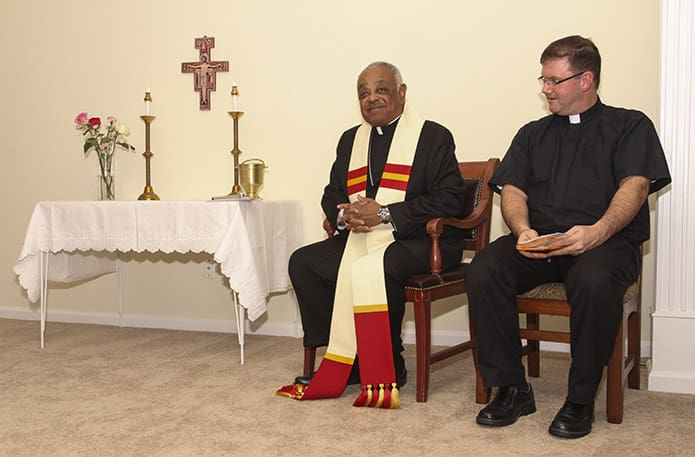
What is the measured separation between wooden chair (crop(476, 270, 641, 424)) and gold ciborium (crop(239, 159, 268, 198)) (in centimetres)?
184

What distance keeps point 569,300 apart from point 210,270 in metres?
2.72

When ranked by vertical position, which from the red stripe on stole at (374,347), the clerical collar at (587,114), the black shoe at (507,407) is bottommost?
the black shoe at (507,407)

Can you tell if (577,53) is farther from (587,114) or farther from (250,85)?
(250,85)

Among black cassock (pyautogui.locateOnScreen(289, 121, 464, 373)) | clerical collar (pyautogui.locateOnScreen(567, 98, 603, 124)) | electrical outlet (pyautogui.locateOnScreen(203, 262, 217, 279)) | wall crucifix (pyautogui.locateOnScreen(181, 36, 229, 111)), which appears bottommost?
electrical outlet (pyautogui.locateOnScreen(203, 262, 217, 279))

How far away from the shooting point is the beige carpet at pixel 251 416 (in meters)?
2.60

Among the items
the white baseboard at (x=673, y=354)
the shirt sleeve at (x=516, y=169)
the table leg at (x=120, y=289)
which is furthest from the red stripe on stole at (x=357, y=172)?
the table leg at (x=120, y=289)

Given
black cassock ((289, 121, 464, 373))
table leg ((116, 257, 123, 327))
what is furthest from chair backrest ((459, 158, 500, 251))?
table leg ((116, 257, 123, 327))

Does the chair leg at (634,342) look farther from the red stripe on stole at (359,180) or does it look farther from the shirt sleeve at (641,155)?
the red stripe on stole at (359,180)

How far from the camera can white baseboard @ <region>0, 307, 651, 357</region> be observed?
14.6 feet

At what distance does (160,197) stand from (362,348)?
2337mm

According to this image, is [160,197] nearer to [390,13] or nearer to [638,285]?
[390,13]

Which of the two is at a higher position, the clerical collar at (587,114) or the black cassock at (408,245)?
the clerical collar at (587,114)

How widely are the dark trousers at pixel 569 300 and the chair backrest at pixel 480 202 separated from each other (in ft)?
1.47

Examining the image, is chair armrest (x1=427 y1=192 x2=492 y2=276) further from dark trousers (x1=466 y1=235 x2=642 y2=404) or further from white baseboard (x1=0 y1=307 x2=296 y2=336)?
white baseboard (x1=0 y1=307 x2=296 y2=336)
